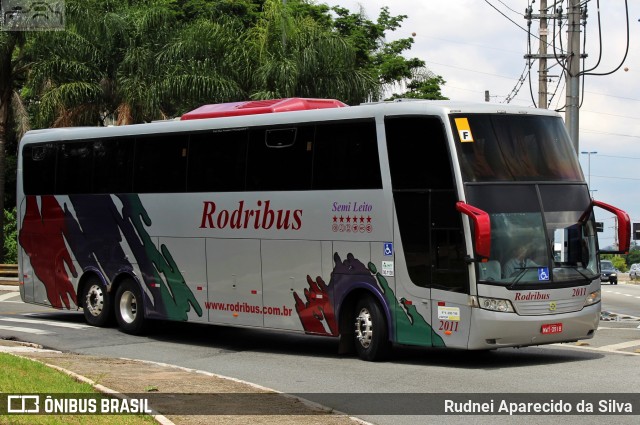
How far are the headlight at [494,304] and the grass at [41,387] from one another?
221 inches

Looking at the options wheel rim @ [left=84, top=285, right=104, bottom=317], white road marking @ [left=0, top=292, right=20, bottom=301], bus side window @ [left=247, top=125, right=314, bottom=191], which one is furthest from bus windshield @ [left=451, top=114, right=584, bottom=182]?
white road marking @ [left=0, top=292, right=20, bottom=301]

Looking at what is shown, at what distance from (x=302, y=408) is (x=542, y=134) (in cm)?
678

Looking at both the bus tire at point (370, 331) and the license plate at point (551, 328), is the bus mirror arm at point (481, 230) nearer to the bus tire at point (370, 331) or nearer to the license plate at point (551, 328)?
the license plate at point (551, 328)

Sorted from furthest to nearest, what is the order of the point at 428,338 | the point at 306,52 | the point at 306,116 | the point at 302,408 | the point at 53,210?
the point at 306,52
the point at 53,210
the point at 306,116
the point at 428,338
the point at 302,408

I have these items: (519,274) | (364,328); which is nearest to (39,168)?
(364,328)

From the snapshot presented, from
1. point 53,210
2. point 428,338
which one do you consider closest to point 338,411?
point 428,338

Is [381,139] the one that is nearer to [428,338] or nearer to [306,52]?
[428,338]

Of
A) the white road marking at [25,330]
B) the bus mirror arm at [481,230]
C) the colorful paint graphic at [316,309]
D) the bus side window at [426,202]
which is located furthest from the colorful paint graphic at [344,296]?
the white road marking at [25,330]

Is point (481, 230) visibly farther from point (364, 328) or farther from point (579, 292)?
point (364, 328)

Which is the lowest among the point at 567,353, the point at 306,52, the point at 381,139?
the point at 567,353

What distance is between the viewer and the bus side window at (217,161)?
61.3 feet

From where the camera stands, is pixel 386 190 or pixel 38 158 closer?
pixel 386 190

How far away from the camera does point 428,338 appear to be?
51.7 feet

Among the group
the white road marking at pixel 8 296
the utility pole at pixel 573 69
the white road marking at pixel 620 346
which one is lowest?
the white road marking at pixel 620 346
